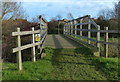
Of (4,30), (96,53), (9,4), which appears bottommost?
(96,53)

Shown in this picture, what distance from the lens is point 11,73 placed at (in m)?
4.30

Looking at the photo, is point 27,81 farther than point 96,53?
No

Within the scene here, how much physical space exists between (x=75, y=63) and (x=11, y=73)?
6.70 feet

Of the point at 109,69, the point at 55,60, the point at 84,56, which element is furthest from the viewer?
the point at 84,56

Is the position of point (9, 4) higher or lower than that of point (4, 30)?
higher

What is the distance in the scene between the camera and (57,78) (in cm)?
392

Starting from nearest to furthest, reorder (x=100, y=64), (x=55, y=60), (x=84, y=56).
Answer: (x=100, y=64) < (x=55, y=60) < (x=84, y=56)

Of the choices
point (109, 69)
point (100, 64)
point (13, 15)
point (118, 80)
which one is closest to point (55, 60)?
point (100, 64)

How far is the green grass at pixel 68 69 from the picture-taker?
403cm

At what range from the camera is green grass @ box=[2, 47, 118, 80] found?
4.03 meters

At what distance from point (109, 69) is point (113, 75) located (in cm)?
41

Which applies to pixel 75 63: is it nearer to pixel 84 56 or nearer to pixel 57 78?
pixel 84 56

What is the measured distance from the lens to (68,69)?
455 centimetres

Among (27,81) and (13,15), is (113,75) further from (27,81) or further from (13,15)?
(13,15)
